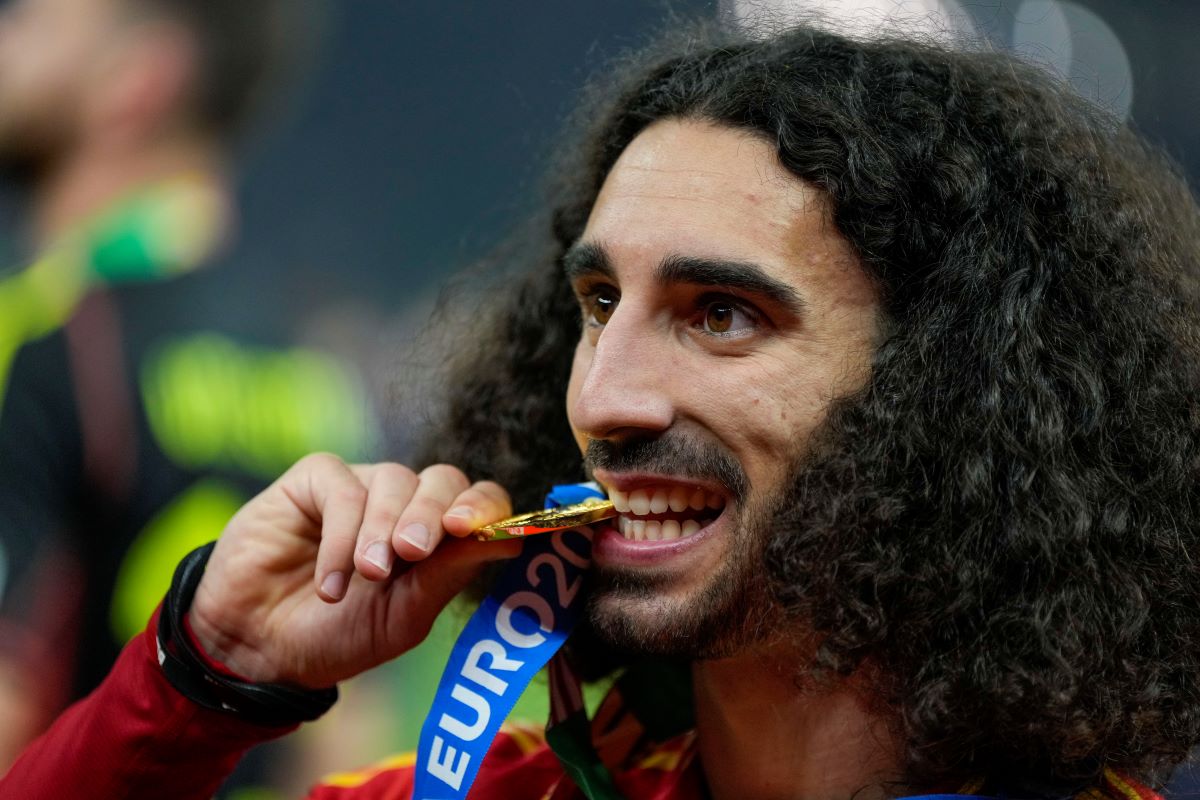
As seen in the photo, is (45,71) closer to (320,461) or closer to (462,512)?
(320,461)

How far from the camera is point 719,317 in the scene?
191 centimetres

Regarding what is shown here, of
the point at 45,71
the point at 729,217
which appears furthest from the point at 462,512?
the point at 45,71

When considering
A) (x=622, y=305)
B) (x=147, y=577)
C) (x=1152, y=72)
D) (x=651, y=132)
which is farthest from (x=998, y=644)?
(x=1152, y=72)

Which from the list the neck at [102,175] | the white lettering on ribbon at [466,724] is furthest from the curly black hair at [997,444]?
the neck at [102,175]

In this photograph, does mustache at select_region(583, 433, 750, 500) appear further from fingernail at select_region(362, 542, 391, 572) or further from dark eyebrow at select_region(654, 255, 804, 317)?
fingernail at select_region(362, 542, 391, 572)

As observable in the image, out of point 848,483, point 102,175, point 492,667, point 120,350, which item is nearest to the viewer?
point 848,483

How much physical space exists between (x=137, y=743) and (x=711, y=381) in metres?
1.02

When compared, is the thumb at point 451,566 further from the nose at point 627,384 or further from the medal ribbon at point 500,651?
the nose at point 627,384

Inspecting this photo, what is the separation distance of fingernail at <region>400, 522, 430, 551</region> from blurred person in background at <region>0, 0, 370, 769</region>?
145cm

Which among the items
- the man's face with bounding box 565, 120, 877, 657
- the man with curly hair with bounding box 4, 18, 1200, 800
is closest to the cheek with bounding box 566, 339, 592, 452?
the man with curly hair with bounding box 4, 18, 1200, 800

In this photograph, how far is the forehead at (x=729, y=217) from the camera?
6.18ft

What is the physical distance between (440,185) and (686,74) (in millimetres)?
1624

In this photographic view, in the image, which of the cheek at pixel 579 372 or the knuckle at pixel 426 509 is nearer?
the knuckle at pixel 426 509

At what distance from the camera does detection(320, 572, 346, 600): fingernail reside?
1.88m
